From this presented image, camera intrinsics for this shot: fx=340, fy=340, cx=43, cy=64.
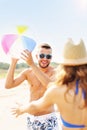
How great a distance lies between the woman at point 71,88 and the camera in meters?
2.55

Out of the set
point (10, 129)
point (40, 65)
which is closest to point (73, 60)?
point (40, 65)

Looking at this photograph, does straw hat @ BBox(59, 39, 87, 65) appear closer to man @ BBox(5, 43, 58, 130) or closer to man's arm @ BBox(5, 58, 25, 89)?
man's arm @ BBox(5, 58, 25, 89)

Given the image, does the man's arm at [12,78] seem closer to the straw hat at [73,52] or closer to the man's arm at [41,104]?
the man's arm at [41,104]

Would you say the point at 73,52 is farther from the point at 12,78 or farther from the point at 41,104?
the point at 12,78

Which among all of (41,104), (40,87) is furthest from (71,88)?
(40,87)

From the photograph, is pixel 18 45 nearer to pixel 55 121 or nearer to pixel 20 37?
pixel 20 37

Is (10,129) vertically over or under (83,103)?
under

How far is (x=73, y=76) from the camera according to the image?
2.58 m

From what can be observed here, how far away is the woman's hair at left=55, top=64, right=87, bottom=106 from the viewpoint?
255cm

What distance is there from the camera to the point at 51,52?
4336mm

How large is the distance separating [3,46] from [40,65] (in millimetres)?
590

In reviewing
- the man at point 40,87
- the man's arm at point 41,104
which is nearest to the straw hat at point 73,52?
the man's arm at point 41,104

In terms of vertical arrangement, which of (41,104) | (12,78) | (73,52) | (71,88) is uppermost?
(73,52)

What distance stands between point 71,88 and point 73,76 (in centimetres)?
9
